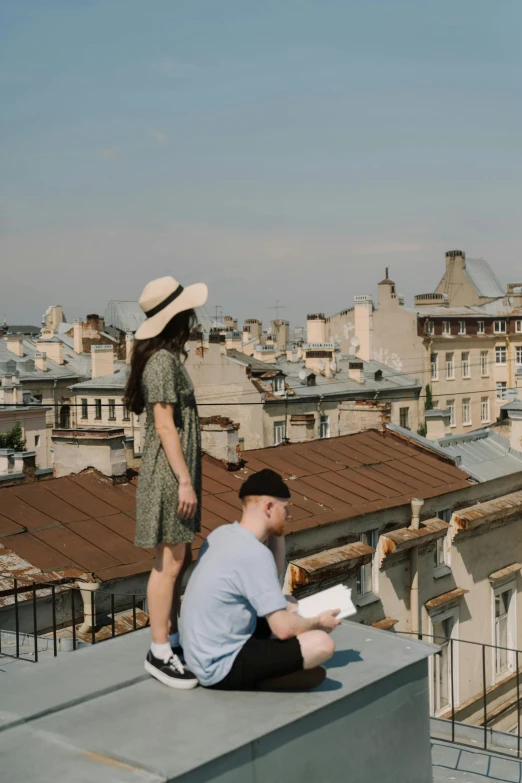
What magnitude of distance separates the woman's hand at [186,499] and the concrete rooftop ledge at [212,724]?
94 centimetres

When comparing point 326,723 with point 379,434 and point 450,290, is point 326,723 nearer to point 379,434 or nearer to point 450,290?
point 379,434

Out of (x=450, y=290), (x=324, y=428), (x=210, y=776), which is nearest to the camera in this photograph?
(x=210, y=776)

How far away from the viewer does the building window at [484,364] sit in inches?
2375

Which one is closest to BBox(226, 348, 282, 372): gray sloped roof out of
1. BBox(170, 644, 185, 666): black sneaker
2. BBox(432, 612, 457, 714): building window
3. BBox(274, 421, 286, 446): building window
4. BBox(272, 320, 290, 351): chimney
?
BBox(274, 421, 286, 446): building window

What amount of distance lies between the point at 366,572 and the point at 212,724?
38.4ft

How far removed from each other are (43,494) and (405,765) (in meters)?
9.31

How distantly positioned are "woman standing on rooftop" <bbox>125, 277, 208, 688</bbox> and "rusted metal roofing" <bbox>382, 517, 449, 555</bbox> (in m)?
10.9

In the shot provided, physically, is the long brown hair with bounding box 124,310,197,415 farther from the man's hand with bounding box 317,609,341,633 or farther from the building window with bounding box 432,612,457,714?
the building window with bounding box 432,612,457,714

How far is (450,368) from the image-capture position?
188 ft

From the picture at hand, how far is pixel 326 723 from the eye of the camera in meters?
4.97

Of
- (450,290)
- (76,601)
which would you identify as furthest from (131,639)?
(450,290)

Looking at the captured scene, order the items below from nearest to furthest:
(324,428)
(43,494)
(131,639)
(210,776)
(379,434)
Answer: (210,776) < (131,639) < (43,494) < (379,434) < (324,428)

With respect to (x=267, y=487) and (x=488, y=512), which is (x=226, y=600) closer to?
(x=267, y=487)

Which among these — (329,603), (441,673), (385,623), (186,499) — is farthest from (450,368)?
(186,499)
